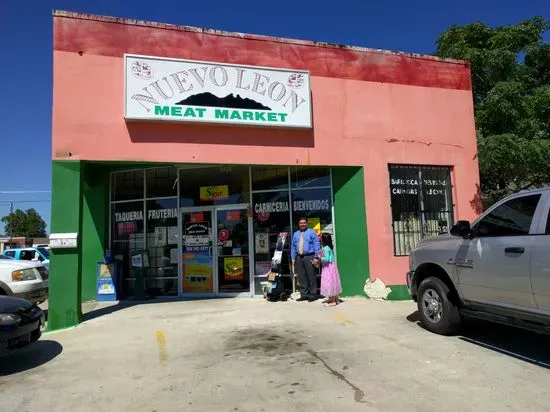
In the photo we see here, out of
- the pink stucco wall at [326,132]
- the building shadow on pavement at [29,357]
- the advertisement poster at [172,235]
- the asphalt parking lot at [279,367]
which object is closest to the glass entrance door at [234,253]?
the advertisement poster at [172,235]

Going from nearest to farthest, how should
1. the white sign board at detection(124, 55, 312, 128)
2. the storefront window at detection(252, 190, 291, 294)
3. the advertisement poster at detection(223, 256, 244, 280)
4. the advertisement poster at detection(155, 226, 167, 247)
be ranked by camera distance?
the white sign board at detection(124, 55, 312, 128)
the storefront window at detection(252, 190, 291, 294)
the advertisement poster at detection(223, 256, 244, 280)
the advertisement poster at detection(155, 226, 167, 247)

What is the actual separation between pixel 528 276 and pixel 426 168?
680 cm

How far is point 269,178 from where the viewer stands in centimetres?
1212

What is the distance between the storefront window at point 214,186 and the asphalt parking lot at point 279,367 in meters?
3.85

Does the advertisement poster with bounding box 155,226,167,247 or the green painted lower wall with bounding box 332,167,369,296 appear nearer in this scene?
the green painted lower wall with bounding box 332,167,369,296

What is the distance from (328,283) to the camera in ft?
33.6

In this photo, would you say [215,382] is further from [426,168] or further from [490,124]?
[490,124]

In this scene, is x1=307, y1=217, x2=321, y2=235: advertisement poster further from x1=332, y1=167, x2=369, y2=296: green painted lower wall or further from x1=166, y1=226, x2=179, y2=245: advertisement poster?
x1=166, y1=226, x2=179, y2=245: advertisement poster

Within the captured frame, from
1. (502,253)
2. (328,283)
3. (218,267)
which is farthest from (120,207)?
(502,253)

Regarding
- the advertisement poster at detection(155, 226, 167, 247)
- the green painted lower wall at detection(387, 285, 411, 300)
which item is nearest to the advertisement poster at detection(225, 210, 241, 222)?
the advertisement poster at detection(155, 226, 167, 247)

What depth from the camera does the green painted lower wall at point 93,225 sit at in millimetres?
12328

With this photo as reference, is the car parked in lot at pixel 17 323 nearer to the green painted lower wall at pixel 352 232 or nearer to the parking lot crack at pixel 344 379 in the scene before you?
the parking lot crack at pixel 344 379

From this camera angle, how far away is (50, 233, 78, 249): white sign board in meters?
8.97

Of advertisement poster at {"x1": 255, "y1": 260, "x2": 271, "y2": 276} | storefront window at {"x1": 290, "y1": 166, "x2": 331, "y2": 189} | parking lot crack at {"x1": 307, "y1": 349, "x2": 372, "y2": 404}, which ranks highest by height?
storefront window at {"x1": 290, "y1": 166, "x2": 331, "y2": 189}
